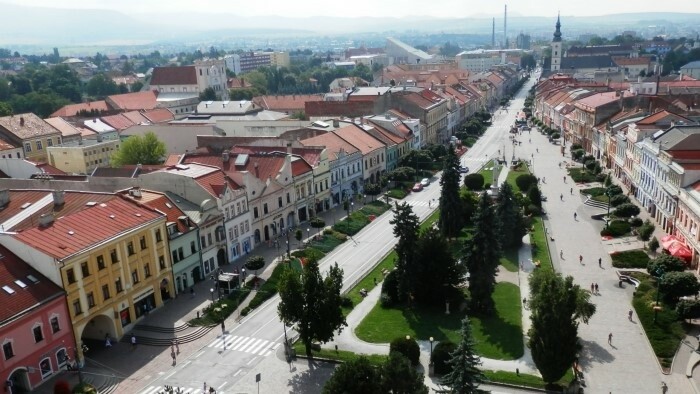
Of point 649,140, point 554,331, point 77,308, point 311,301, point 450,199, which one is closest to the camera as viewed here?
point 554,331

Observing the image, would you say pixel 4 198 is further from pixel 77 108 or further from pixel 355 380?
pixel 77 108

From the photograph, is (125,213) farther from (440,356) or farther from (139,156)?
(139,156)

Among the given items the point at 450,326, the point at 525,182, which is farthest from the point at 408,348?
the point at 525,182

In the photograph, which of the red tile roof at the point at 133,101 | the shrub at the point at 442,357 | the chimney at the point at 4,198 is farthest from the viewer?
the red tile roof at the point at 133,101

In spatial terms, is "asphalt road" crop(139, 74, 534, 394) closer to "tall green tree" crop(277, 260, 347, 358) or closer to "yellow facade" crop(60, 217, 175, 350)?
"tall green tree" crop(277, 260, 347, 358)

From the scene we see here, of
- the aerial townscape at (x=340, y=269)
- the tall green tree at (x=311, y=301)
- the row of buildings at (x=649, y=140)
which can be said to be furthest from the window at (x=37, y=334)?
the row of buildings at (x=649, y=140)

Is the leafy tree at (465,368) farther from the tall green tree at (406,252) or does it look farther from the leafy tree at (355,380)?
the tall green tree at (406,252)
